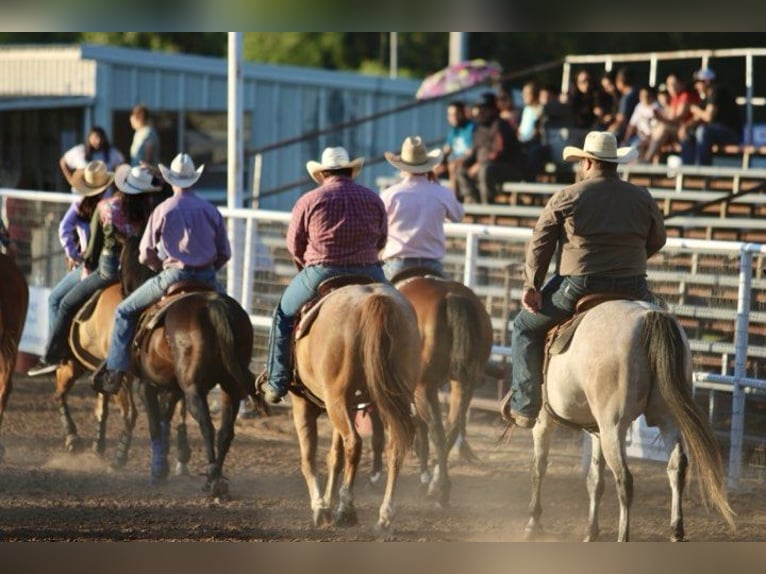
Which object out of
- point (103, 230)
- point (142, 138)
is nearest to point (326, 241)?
point (103, 230)

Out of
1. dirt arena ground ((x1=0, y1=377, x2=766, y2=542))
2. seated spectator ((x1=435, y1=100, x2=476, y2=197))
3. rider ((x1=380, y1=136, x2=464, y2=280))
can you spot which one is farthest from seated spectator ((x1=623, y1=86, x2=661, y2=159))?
rider ((x1=380, y1=136, x2=464, y2=280))

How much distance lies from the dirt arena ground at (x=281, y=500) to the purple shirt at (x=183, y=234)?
1.75 metres

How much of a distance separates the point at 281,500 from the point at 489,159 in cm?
980

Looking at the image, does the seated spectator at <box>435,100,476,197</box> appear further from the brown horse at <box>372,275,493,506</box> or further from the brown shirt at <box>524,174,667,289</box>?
the brown shirt at <box>524,174,667,289</box>

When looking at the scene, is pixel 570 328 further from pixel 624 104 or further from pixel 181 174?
pixel 624 104

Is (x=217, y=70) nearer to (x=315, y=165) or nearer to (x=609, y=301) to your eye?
(x=315, y=165)

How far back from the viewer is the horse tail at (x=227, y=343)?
11.2 meters

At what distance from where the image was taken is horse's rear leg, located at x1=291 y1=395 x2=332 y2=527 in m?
10.4

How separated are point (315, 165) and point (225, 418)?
6.46 ft

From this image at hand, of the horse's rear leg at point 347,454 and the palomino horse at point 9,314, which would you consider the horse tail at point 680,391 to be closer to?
the horse's rear leg at point 347,454

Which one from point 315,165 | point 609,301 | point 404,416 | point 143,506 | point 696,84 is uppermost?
point 696,84

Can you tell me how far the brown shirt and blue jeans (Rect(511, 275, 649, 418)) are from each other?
0.07 m

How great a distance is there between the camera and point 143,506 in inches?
432

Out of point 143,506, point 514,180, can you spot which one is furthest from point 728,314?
point 514,180
